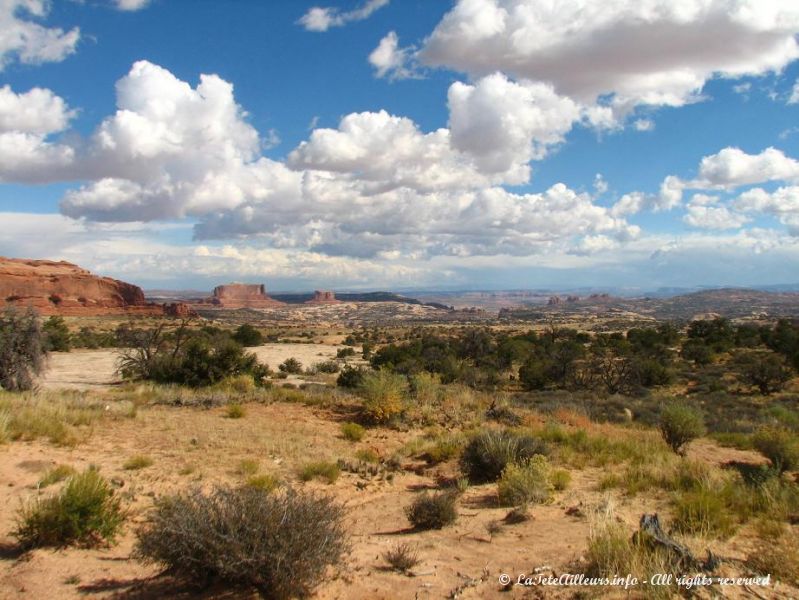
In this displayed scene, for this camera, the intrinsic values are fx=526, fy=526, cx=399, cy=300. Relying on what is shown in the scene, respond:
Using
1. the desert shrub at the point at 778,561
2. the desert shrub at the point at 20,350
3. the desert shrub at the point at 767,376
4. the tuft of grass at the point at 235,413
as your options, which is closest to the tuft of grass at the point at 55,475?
the tuft of grass at the point at 235,413

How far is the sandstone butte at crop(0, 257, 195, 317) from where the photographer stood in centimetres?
9031

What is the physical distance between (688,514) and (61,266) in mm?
127059

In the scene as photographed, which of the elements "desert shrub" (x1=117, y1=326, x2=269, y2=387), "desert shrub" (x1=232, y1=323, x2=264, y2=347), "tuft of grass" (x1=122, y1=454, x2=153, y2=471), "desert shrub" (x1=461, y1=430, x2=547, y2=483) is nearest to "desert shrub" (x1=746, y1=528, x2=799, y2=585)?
"desert shrub" (x1=461, y1=430, x2=547, y2=483)

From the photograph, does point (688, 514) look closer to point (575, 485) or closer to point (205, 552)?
point (575, 485)

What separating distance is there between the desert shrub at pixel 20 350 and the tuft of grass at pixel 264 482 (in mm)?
12738

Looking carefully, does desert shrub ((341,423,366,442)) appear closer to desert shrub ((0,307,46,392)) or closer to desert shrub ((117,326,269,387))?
desert shrub ((117,326,269,387))

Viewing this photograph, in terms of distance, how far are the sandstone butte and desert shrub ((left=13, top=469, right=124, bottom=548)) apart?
3612 inches

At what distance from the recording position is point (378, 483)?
9797 mm

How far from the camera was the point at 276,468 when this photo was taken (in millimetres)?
10055

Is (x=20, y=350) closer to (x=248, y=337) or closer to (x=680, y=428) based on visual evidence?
(x=680, y=428)

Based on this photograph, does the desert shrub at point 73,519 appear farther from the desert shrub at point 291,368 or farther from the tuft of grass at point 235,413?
the desert shrub at point 291,368

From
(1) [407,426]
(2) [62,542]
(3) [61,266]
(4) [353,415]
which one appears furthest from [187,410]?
(3) [61,266]

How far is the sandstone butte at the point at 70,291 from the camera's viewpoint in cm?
9031

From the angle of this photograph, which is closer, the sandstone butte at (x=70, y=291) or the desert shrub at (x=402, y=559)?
the desert shrub at (x=402, y=559)
